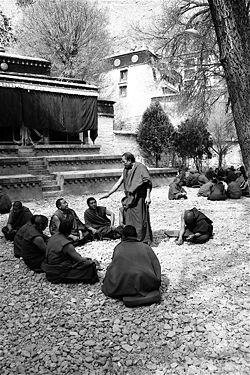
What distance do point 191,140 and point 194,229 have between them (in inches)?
701

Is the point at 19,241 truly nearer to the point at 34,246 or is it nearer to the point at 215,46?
the point at 34,246

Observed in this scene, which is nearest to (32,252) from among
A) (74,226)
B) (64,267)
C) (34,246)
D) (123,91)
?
(34,246)

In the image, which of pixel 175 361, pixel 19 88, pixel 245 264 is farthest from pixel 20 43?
pixel 175 361

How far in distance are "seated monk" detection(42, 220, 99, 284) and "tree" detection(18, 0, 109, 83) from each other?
2620 centimetres

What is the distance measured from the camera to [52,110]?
18250mm

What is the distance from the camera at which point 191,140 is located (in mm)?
24312

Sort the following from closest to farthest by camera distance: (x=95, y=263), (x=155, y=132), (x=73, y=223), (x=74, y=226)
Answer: (x=95, y=263) < (x=73, y=223) < (x=74, y=226) < (x=155, y=132)

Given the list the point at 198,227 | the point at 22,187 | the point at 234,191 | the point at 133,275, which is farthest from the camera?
the point at 234,191

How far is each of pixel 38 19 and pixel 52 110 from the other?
1443cm

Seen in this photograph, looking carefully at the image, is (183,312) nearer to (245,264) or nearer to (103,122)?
(245,264)

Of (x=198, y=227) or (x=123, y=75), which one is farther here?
(x=123, y=75)

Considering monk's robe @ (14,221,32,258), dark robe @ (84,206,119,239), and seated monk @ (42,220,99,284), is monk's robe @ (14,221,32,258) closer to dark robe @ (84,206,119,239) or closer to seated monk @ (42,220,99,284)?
seated monk @ (42,220,99,284)

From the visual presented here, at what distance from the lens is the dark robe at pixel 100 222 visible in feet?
24.8

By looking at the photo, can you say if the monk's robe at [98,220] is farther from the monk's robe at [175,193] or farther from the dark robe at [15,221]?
the monk's robe at [175,193]
